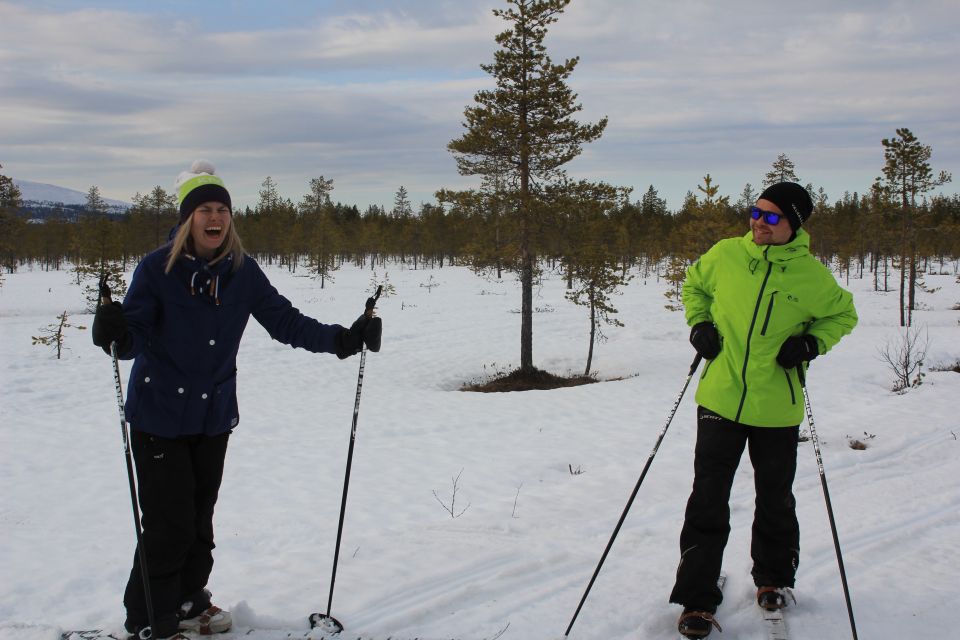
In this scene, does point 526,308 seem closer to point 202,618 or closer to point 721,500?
point 721,500

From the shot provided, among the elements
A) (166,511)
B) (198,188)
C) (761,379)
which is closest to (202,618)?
(166,511)

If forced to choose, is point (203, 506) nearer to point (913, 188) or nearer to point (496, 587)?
point (496, 587)

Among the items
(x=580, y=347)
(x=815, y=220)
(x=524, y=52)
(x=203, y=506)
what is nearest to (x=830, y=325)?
(x=203, y=506)

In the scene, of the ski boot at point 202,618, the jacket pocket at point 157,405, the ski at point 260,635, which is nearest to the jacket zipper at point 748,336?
the ski at point 260,635

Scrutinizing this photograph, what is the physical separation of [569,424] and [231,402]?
7.98 m

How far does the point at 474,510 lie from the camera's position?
19.8 feet

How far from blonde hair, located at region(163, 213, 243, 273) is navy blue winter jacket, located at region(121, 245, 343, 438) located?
0.13 feet

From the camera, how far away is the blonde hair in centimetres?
308

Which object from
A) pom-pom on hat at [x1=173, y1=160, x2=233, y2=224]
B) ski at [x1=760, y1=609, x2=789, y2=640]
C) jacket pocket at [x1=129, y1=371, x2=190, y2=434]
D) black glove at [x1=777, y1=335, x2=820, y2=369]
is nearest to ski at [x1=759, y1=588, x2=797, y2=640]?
ski at [x1=760, y1=609, x2=789, y2=640]

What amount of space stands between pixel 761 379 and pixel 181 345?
311 cm

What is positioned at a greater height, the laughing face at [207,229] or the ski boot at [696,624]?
the laughing face at [207,229]

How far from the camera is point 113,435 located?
1013 centimetres

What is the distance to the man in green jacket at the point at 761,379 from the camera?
3439 mm

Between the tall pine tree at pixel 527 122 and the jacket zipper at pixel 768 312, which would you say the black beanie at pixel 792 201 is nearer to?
the jacket zipper at pixel 768 312
